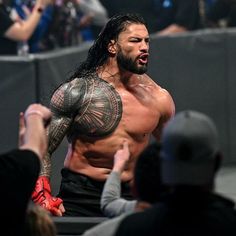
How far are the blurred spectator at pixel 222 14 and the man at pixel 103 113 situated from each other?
5.33 m

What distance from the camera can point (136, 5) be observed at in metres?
12.1

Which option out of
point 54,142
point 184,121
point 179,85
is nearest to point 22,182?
point 184,121

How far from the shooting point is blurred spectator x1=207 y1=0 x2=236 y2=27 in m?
12.1

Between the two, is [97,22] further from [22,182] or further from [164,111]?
[22,182]

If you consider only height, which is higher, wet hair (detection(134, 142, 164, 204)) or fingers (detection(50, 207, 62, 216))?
wet hair (detection(134, 142, 164, 204))

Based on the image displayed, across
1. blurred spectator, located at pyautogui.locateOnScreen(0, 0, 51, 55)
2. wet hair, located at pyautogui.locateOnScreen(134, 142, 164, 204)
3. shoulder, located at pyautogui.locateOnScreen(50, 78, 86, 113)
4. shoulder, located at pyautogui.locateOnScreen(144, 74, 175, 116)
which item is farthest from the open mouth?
blurred spectator, located at pyautogui.locateOnScreen(0, 0, 51, 55)

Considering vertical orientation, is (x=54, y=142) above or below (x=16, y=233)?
below

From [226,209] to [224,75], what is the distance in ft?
24.5

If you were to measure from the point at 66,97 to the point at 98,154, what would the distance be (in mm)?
407

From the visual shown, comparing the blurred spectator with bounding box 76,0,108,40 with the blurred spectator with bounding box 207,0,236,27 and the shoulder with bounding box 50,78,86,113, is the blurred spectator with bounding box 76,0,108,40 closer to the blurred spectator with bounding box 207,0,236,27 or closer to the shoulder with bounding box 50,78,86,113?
the blurred spectator with bounding box 207,0,236,27

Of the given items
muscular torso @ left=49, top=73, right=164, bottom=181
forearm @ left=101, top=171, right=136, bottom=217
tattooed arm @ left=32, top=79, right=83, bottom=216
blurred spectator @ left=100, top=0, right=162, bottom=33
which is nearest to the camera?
forearm @ left=101, top=171, right=136, bottom=217

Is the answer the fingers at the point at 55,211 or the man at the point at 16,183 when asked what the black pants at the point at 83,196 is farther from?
the man at the point at 16,183

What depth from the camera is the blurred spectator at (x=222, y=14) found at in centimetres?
1205

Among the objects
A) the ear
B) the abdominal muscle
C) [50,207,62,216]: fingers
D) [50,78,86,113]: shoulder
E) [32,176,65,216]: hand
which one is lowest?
[50,207,62,216]: fingers
